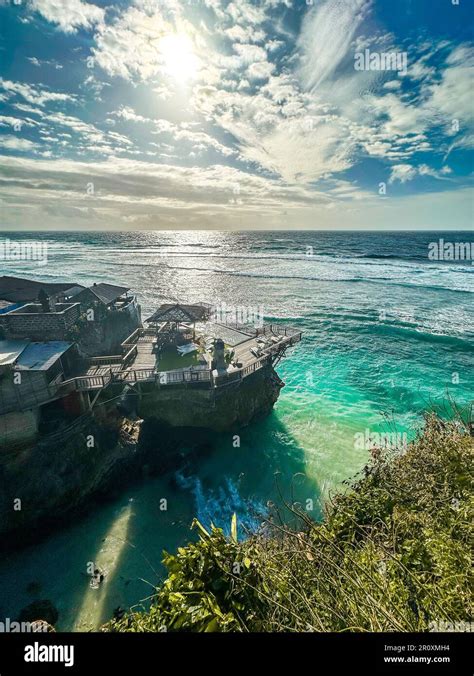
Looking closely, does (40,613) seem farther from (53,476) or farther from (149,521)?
(53,476)

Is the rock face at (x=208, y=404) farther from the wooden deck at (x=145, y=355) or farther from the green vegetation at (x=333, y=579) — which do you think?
the green vegetation at (x=333, y=579)

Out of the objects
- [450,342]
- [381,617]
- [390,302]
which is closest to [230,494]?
[381,617]

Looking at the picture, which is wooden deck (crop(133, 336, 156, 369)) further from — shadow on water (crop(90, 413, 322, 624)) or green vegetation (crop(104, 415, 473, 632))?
green vegetation (crop(104, 415, 473, 632))

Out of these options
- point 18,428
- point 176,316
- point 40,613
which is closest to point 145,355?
point 176,316
